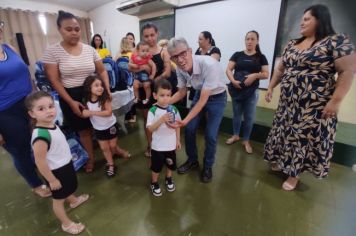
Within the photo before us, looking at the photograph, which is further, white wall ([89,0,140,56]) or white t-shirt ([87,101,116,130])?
white wall ([89,0,140,56])

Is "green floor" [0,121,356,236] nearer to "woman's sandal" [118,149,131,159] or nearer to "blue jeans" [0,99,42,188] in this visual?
"woman's sandal" [118,149,131,159]

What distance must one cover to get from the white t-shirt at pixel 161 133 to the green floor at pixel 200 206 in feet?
1.61

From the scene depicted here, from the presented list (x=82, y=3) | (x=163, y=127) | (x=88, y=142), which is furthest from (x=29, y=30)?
(x=163, y=127)

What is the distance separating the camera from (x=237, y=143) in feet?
8.61

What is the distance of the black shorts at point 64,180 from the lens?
1.17m

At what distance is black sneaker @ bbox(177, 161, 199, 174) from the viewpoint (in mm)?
2003

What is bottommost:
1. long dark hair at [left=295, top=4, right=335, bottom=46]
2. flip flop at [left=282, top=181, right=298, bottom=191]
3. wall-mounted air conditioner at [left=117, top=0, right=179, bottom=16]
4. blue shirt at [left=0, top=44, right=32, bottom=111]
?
flip flop at [left=282, top=181, right=298, bottom=191]

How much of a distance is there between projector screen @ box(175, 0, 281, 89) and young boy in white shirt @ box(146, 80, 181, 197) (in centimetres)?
231

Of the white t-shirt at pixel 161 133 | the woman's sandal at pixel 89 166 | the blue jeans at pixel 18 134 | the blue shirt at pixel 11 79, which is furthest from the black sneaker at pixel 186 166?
the blue shirt at pixel 11 79

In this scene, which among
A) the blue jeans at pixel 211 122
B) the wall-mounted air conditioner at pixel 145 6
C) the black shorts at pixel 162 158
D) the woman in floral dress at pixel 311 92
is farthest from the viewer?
the wall-mounted air conditioner at pixel 145 6

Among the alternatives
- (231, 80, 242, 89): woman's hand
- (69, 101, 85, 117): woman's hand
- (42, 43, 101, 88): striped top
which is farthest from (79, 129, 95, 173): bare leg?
(231, 80, 242, 89): woman's hand

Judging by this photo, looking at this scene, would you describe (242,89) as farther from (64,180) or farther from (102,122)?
(64,180)

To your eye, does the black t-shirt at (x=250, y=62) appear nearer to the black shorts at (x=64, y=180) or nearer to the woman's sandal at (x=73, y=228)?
the black shorts at (x=64, y=180)

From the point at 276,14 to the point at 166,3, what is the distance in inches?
80.1
